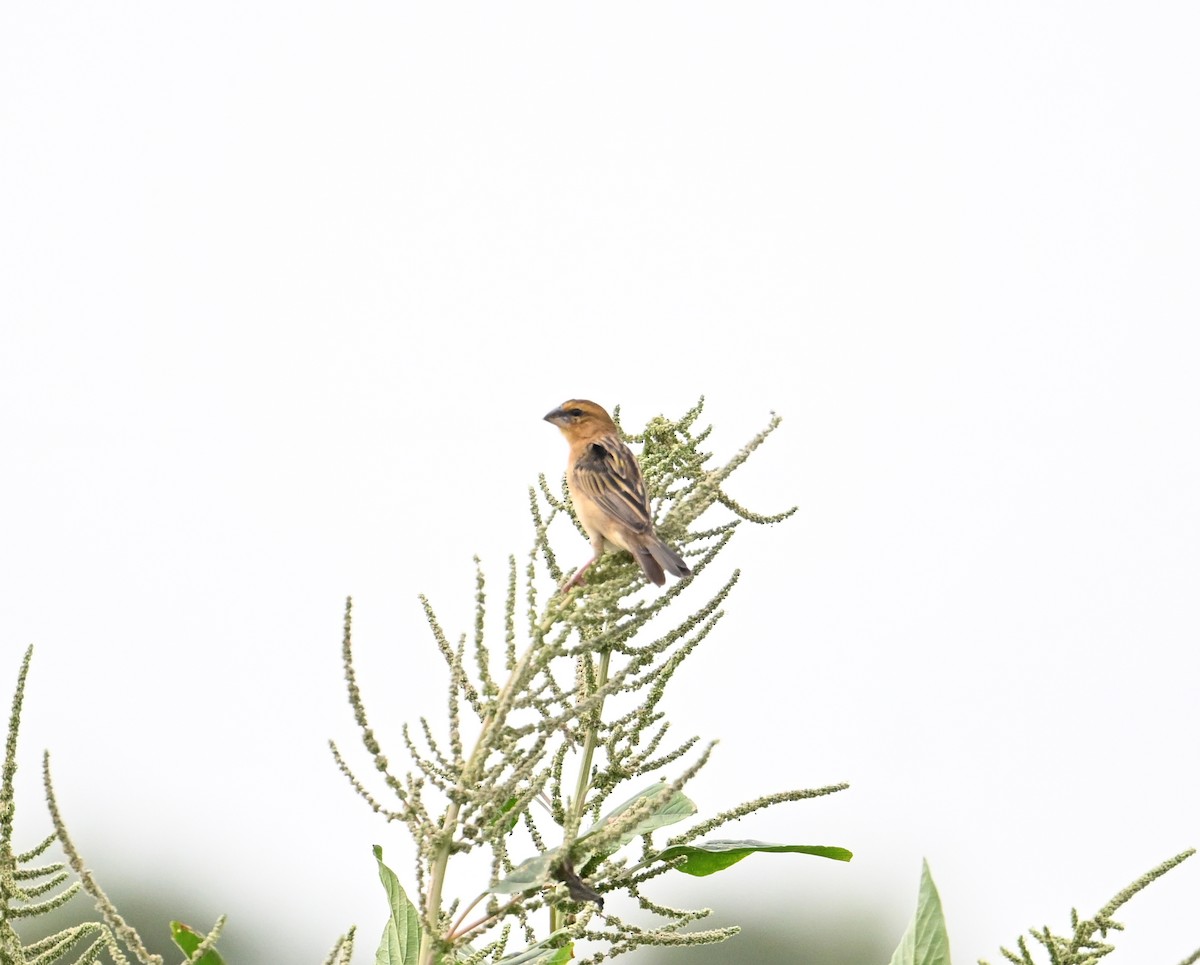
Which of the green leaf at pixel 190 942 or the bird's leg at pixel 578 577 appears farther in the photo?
the bird's leg at pixel 578 577

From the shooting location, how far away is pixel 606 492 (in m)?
5.10

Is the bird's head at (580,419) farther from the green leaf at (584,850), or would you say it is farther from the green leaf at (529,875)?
the green leaf at (529,875)

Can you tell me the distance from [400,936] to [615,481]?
2.50 m

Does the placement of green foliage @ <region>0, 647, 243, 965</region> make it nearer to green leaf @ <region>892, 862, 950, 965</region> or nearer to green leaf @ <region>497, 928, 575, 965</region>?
Result: green leaf @ <region>497, 928, 575, 965</region>

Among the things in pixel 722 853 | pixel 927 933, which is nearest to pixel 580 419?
pixel 722 853

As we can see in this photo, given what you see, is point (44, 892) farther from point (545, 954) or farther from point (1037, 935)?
point (1037, 935)

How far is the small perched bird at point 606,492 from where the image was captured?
4129 mm

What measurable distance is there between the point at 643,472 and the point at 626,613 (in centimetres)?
75

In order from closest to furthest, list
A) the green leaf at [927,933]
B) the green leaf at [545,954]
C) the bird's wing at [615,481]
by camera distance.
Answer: the green leaf at [927,933] < the green leaf at [545,954] < the bird's wing at [615,481]

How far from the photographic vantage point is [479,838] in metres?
2.70

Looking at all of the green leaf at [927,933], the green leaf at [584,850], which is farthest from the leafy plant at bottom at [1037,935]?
the green leaf at [584,850]

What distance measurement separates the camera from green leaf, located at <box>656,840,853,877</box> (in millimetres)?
3264

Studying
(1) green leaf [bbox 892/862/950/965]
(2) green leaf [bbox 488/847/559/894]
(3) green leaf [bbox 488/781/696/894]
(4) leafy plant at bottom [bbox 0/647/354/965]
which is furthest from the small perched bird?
(4) leafy plant at bottom [bbox 0/647/354/965]

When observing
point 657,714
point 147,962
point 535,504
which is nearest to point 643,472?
point 535,504
